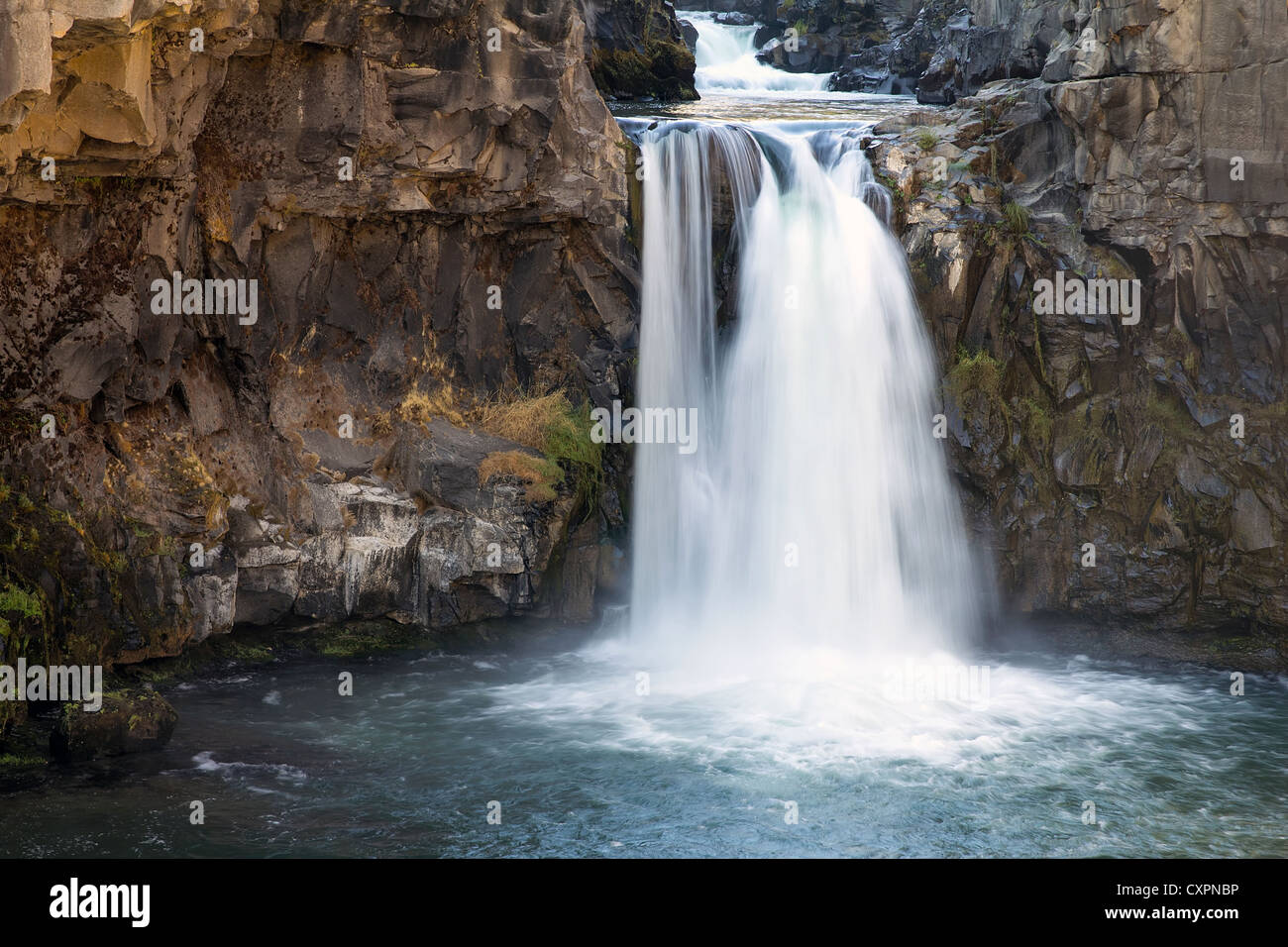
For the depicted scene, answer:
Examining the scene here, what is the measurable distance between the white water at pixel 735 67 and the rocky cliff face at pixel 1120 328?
32.9ft

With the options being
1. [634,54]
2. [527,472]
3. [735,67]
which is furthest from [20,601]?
[735,67]

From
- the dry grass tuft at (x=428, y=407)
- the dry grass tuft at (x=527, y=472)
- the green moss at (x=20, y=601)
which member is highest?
the dry grass tuft at (x=428, y=407)

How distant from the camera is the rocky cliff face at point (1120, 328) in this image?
1571cm

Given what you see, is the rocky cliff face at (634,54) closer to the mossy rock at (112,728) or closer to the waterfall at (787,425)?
the waterfall at (787,425)

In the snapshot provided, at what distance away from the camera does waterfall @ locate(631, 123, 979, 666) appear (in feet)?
54.6

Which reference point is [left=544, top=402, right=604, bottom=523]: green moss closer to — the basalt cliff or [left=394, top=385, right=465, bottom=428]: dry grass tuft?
the basalt cliff

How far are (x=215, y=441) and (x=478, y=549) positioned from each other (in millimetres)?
3491

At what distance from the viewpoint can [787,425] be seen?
16938 millimetres

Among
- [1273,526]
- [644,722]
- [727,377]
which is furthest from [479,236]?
[1273,526]

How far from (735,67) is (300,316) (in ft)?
51.1

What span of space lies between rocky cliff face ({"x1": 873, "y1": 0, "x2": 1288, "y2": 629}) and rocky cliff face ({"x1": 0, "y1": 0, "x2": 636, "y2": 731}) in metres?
4.89

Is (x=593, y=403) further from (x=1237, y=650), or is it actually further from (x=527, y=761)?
(x=1237, y=650)

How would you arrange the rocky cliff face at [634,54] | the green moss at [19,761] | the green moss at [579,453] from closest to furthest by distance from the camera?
the green moss at [19,761], the green moss at [579,453], the rocky cliff face at [634,54]

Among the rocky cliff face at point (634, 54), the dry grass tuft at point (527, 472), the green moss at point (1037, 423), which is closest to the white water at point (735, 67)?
the rocky cliff face at point (634, 54)
